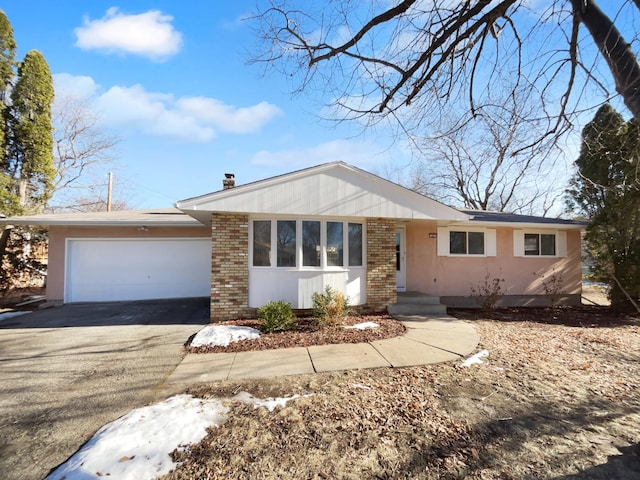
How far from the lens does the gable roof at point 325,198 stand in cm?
724

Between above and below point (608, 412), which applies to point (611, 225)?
above

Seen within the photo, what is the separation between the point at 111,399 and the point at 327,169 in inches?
241

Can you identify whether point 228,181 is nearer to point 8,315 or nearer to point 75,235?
point 75,235

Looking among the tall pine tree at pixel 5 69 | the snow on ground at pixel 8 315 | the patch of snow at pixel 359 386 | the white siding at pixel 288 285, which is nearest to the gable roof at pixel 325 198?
the white siding at pixel 288 285

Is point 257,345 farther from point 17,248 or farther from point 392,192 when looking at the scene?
point 17,248

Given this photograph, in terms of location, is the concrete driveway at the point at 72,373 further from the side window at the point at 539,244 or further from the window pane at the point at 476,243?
the side window at the point at 539,244

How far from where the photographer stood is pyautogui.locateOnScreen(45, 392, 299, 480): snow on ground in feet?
8.11

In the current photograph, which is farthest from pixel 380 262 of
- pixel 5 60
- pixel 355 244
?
pixel 5 60

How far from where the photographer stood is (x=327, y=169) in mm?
7707

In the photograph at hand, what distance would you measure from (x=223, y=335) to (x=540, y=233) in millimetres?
11227

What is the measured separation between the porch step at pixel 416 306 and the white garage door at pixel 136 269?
→ 685 centimetres

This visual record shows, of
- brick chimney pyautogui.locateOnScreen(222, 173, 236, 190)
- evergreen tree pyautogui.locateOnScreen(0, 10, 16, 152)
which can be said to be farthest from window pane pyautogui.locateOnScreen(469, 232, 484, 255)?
evergreen tree pyautogui.locateOnScreen(0, 10, 16, 152)

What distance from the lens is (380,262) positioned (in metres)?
8.47

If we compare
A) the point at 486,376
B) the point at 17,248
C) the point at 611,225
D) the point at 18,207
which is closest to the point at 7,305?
the point at 17,248
